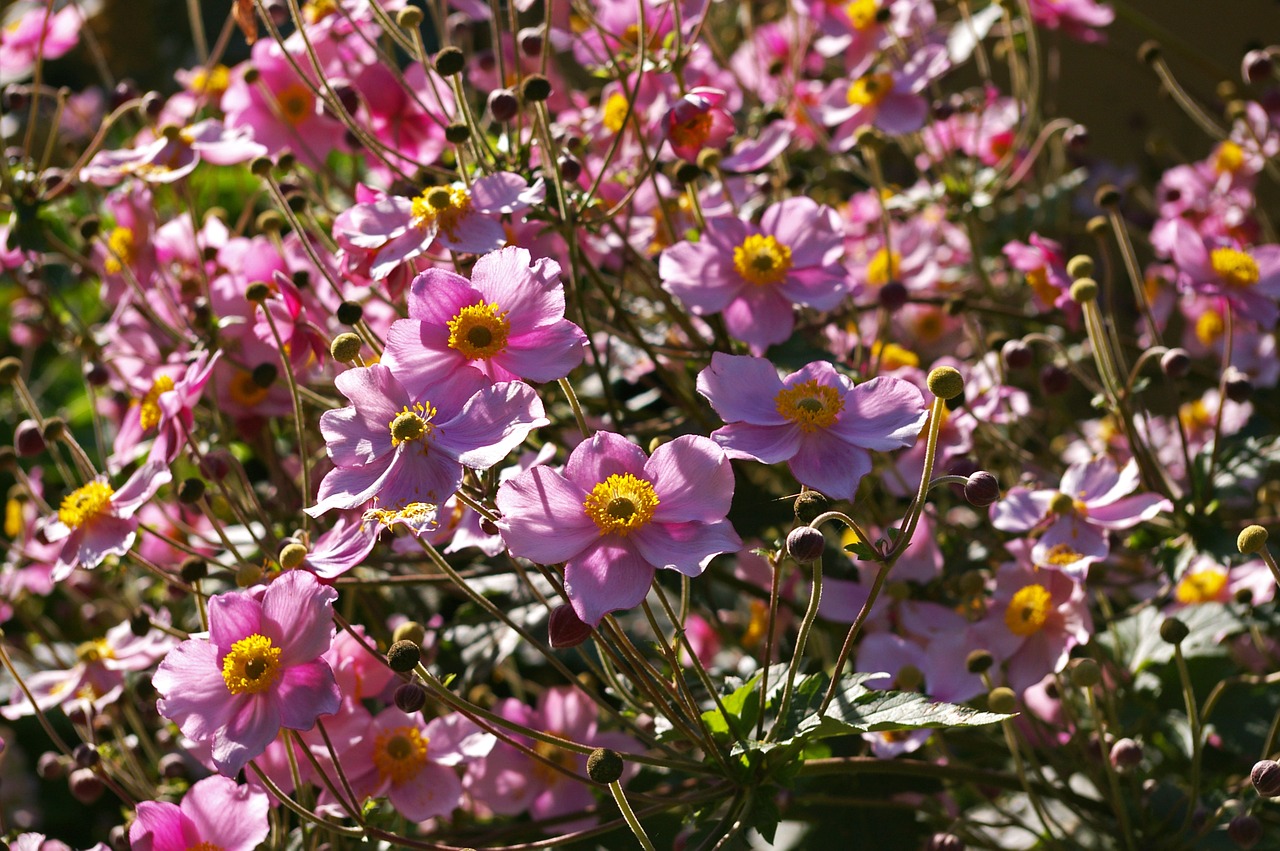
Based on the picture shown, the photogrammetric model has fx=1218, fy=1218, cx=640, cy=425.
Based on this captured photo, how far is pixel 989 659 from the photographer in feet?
4.46

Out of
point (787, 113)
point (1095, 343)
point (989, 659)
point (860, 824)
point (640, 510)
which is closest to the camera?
point (640, 510)

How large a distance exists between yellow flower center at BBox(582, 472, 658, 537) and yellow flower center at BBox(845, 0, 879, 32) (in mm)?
1280

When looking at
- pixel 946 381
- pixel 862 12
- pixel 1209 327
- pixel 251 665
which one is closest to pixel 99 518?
pixel 251 665

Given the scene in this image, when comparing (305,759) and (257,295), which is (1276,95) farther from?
(305,759)

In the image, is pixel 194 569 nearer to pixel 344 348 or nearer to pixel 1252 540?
pixel 344 348

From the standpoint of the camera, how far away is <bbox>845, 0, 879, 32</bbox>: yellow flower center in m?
2.09

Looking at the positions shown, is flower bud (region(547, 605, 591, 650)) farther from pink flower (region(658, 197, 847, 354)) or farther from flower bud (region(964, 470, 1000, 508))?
pink flower (region(658, 197, 847, 354))

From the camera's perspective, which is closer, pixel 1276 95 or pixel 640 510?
pixel 640 510

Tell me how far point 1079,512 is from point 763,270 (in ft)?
1.58

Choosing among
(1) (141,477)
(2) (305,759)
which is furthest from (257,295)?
(2) (305,759)

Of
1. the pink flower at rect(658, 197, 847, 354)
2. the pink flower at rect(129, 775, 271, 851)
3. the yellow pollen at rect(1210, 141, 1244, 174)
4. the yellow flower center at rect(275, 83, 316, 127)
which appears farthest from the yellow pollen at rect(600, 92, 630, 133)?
the yellow pollen at rect(1210, 141, 1244, 174)

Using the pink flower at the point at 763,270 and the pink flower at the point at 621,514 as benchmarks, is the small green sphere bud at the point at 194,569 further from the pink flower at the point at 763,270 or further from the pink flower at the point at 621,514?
the pink flower at the point at 763,270

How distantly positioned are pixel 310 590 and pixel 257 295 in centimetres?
43

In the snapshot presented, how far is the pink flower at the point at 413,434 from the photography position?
106 centimetres
